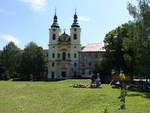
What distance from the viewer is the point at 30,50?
9469cm

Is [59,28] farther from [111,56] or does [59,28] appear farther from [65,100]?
[65,100]

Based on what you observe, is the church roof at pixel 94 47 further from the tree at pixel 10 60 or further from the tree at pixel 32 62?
the tree at pixel 10 60

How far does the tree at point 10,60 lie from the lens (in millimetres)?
99569

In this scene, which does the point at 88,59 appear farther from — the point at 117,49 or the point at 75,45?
the point at 117,49

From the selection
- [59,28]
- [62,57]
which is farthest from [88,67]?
[59,28]

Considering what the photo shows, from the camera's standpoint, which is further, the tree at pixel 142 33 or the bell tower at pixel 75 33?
the bell tower at pixel 75 33

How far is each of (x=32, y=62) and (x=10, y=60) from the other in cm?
1314

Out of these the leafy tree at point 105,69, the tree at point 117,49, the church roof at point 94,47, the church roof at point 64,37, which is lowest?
the leafy tree at point 105,69

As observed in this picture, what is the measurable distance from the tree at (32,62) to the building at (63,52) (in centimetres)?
380

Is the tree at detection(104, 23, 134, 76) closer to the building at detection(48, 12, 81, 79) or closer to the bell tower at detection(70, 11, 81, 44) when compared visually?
the building at detection(48, 12, 81, 79)

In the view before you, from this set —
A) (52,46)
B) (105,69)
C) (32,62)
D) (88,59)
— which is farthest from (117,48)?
(52,46)

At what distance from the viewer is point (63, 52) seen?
3890 inches

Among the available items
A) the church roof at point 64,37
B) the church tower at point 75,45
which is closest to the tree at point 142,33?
the church tower at point 75,45

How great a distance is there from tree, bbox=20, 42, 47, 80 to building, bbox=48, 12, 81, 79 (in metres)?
3.80
